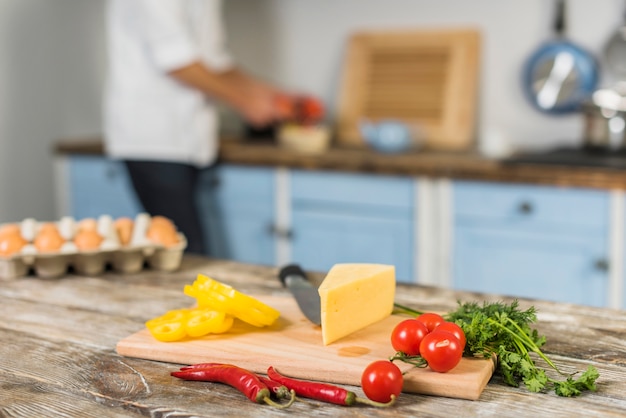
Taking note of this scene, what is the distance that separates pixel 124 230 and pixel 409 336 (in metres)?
0.88

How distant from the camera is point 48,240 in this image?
1.75 metres

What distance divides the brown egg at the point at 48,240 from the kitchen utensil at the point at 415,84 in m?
1.75

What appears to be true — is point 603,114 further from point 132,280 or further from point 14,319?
point 14,319

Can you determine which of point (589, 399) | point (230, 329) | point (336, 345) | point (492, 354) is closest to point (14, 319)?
point (230, 329)

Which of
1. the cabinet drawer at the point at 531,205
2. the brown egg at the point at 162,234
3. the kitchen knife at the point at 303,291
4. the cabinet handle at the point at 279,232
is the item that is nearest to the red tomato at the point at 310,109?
the cabinet handle at the point at 279,232

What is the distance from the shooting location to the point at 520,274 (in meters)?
2.72

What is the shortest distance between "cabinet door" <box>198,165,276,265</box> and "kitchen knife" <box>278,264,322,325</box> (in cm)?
146

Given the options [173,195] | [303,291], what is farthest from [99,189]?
[303,291]

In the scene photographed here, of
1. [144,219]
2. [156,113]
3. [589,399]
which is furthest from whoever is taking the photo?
[156,113]

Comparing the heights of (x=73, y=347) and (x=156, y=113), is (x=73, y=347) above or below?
below

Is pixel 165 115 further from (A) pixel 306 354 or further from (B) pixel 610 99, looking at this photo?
(A) pixel 306 354

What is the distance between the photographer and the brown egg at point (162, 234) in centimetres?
181

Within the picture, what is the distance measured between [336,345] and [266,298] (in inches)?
11.9

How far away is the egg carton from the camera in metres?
1.75
